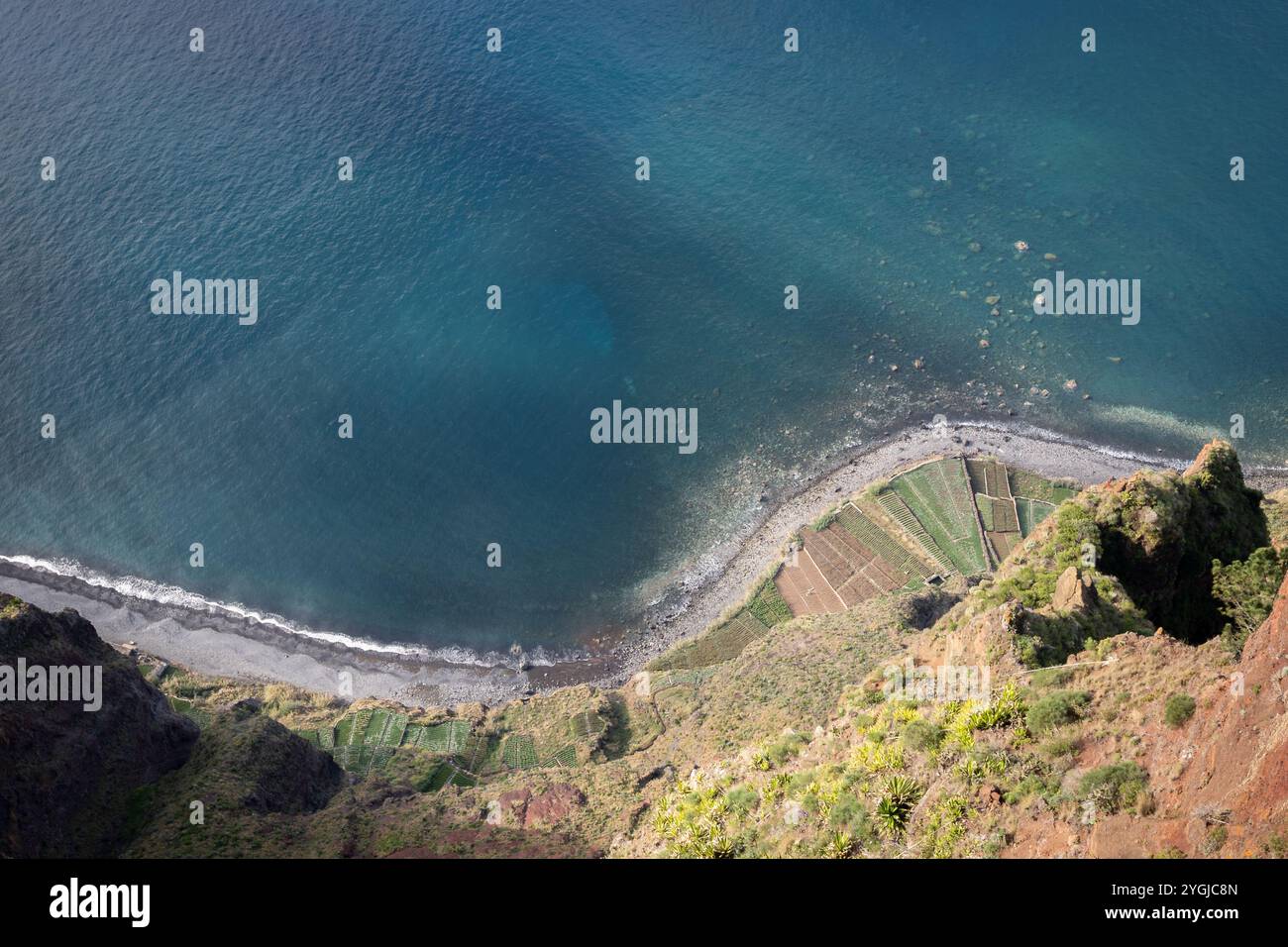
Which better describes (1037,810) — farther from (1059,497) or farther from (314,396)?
(314,396)

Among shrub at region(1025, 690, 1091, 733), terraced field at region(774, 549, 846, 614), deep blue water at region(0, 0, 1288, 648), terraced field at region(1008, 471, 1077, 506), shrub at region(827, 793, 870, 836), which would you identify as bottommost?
shrub at region(827, 793, 870, 836)

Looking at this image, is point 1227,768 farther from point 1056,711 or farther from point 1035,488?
point 1035,488

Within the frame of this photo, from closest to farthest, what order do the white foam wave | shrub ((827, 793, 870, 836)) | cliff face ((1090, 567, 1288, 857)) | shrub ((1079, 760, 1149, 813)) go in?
1. cliff face ((1090, 567, 1288, 857))
2. shrub ((1079, 760, 1149, 813))
3. shrub ((827, 793, 870, 836))
4. the white foam wave

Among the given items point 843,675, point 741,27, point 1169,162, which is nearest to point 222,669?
point 843,675

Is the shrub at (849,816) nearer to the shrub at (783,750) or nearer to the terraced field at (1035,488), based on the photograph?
the shrub at (783,750)

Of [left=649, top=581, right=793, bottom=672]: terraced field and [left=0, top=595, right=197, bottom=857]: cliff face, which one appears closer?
[left=0, top=595, right=197, bottom=857]: cliff face

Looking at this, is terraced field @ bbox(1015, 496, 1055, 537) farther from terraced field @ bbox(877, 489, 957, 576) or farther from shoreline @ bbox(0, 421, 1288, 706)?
terraced field @ bbox(877, 489, 957, 576)

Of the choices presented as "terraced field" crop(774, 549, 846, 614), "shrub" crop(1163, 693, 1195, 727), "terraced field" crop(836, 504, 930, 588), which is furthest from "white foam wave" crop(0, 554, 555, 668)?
"shrub" crop(1163, 693, 1195, 727)
